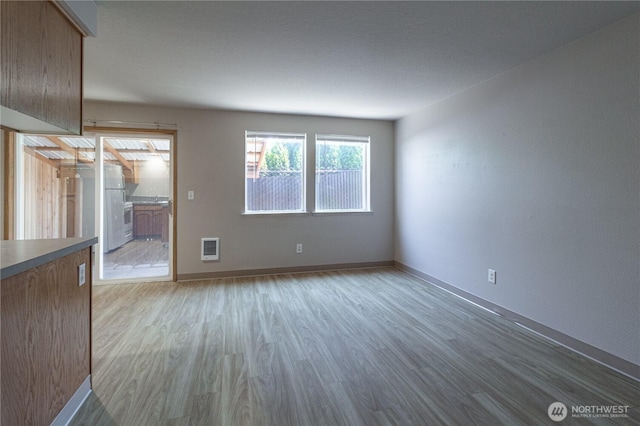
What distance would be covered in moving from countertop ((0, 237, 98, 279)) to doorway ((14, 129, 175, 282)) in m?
2.51

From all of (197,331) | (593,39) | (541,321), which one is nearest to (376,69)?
(593,39)

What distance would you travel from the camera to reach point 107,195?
4031 mm

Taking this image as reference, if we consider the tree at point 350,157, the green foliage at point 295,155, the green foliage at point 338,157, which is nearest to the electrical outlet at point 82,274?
the green foliage at point 295,155

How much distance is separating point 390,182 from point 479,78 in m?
2.15

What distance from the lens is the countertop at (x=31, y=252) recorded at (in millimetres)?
1153

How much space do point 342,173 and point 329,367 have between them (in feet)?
10.7

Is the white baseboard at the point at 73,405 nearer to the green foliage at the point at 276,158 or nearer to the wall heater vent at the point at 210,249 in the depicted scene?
the wall heater vent at the point at 210,249

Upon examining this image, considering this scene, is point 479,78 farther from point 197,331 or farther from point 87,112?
point 87,112

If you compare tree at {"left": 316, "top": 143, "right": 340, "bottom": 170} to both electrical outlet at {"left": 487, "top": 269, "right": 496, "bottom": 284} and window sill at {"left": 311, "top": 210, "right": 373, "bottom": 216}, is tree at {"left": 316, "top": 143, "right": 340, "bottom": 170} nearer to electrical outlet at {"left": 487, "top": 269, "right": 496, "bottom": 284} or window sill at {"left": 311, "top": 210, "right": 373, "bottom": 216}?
window sill at {"left": 311, "top": 210, "right": 373, "bottom": 216}

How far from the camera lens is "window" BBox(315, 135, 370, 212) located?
4758 mm

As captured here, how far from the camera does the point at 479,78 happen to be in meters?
3.11

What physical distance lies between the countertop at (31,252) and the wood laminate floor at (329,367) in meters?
0.89

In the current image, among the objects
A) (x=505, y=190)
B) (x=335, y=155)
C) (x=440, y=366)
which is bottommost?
(x=440, y=366)

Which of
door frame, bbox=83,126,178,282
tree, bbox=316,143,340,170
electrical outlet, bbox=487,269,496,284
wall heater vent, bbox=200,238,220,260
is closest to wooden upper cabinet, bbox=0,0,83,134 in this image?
door frame, bbox=83,126,178,282
